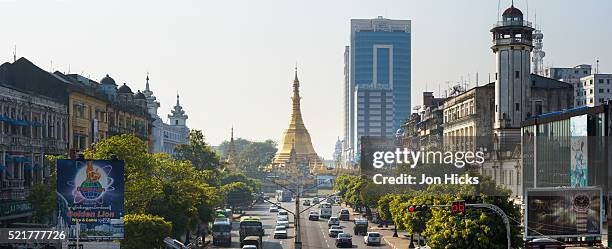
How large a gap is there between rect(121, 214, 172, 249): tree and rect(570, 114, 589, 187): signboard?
38294 mm

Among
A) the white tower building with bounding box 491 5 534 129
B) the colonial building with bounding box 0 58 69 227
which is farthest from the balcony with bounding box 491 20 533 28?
the colonial building with bounding box 0 58 69 227

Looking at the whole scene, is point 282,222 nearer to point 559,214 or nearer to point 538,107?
point 538,107

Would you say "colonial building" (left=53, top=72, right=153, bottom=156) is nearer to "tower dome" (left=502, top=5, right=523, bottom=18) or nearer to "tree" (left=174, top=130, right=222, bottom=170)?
"tree" (left=174, top=130, right=222, bottom=170)

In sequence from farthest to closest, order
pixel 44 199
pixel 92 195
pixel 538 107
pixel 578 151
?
pixel 538 107
pixel 578 151
pixel 44 199
pixel 92 195

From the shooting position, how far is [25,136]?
78.1 metres

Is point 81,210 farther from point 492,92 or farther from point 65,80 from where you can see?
point 492,92

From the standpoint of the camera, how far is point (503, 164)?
109750 millimetres

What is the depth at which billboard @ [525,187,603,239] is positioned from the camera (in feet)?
195

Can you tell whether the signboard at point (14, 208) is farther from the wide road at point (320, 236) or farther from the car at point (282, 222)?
the car at point (282, 222)

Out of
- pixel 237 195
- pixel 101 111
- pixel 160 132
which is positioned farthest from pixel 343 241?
pixel 160 132

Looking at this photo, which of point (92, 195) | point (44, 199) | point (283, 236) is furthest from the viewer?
point (283, 236)

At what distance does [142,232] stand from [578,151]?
136ft

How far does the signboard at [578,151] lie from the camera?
3356 inches

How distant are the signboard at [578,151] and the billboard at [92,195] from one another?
4362 centimetres
